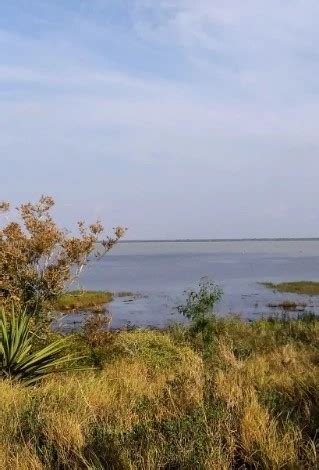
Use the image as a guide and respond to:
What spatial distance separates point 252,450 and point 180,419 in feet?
2.09

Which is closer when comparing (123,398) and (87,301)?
(123,398)

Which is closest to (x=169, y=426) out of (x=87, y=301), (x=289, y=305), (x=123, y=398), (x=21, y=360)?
(x=123, y=398)

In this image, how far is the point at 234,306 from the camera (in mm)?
37156

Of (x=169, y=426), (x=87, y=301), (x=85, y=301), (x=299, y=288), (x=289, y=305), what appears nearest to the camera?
→ (x=169, y=426)

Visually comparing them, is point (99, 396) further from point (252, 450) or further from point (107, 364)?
point (107, 364)

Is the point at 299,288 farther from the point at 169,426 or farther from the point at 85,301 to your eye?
the point at 169,426

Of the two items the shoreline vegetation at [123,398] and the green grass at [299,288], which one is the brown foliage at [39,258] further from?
the green grass at [299,288]

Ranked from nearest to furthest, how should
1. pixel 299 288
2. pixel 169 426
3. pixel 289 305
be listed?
pixel 169 426
pixel 289 305
pixel 299 288

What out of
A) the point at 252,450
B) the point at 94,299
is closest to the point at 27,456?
the point at 252,450

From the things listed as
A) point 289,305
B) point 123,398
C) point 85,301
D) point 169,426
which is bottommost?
point 289,305

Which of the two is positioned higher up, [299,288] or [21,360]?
[21,360]

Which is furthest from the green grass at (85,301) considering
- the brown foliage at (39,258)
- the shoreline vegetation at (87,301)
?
the brown foliage at (39,258)

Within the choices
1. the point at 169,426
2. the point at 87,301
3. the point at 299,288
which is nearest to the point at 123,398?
the point at 169,426

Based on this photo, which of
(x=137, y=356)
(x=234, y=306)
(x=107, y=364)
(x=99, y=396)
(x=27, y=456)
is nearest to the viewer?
(x=27, y=456)
